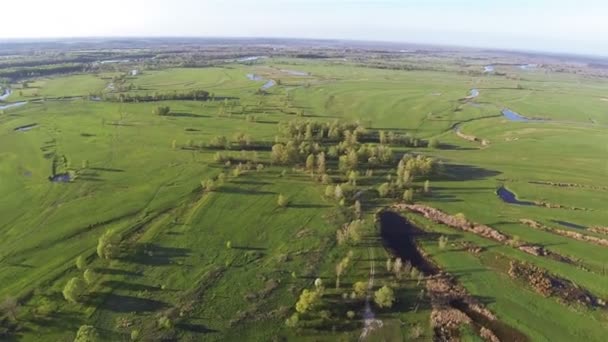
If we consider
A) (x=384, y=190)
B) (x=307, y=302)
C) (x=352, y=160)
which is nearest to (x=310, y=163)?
(x=352, y=160)

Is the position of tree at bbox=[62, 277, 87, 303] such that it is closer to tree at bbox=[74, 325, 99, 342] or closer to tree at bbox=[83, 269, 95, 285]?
tree at bbox=[83, 269, 95, 285]

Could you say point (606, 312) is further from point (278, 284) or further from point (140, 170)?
point (140, 170)

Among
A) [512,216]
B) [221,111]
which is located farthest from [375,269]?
[221,111]

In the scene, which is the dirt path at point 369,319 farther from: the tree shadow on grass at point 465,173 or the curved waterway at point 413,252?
the tree shadow on grass at point 465,173

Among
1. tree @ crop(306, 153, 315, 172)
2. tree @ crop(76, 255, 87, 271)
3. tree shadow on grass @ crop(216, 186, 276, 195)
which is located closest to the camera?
tree @ crop(76, 255, 87, 271)

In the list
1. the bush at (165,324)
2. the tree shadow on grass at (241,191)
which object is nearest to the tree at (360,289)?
the bush at (165,324)

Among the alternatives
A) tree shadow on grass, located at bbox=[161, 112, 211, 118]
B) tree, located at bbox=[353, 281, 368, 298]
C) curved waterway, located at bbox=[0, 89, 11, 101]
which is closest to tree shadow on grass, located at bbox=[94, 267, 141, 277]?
tree, located at bbox=[353, 281, 368, 298]
